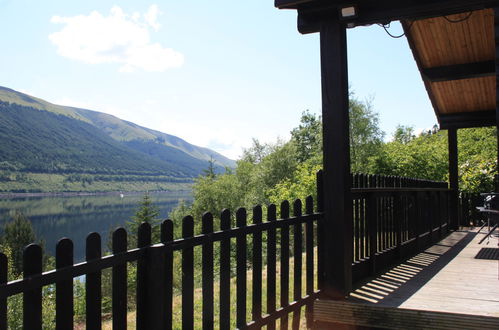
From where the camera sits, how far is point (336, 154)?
3.97 m

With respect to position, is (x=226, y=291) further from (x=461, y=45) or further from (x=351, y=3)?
(x=461, y=45)

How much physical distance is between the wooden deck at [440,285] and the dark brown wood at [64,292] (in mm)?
2737

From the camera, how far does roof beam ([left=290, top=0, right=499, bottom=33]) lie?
149 inches

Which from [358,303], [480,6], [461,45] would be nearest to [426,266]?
[358,303]

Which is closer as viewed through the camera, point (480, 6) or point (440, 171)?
point (480, 6)

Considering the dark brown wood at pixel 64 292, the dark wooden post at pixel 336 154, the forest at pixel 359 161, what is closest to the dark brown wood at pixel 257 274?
the dark wooden post at pixel 336 154

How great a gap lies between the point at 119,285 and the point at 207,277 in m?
0.77

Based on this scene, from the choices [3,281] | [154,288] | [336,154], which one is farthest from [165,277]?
[336,154]

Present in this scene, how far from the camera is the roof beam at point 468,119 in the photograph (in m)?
9.95

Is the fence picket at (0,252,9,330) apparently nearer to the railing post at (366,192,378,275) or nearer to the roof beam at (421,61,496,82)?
the railing post at (366,192,378,275)

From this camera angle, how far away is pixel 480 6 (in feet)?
12.3

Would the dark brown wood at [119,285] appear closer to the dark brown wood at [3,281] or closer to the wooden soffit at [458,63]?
the dark brown wood at [3,281]

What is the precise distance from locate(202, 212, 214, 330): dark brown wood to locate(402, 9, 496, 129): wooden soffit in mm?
3883

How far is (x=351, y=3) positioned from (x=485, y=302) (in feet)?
9.67
